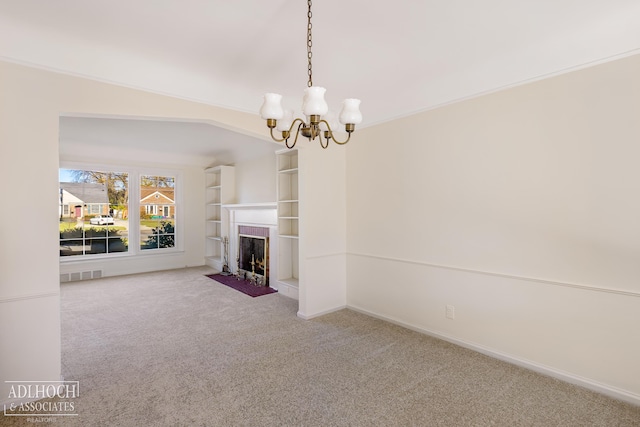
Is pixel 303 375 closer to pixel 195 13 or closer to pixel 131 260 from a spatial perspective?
pixel 195 13

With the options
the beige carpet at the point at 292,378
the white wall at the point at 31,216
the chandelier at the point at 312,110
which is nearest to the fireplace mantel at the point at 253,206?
the beige carpet at the point at 292,378

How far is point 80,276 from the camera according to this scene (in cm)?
585

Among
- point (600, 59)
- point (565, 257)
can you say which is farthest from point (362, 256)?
point (600, 59)

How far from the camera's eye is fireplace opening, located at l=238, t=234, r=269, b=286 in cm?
550

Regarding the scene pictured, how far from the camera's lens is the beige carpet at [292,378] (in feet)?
6.75

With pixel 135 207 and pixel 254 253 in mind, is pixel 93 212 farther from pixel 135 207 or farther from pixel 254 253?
pixel 254 253

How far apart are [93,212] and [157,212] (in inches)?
45.4

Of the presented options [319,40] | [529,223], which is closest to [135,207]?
[319,40]

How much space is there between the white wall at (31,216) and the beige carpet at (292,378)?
0.44 meters

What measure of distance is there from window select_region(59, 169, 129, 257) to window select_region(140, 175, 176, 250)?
1.03 feet

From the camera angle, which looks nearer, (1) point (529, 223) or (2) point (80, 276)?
(1) point (529, 223)

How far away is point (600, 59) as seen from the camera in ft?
7.32

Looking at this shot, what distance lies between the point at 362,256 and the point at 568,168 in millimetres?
2335

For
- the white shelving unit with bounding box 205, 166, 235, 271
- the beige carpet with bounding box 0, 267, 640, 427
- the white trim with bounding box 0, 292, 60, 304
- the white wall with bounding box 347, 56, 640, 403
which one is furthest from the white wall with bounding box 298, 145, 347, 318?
the white shelving unit with bounding box 205, 166, 235, 271
